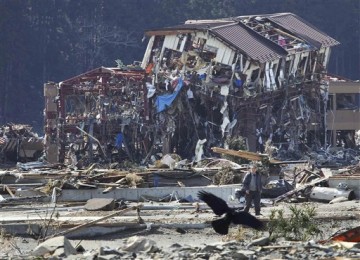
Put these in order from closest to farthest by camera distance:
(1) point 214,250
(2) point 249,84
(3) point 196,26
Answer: (1) point 214,250
(2) point 249,84
(3) point 196,26

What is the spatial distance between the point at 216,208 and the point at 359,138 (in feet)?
126

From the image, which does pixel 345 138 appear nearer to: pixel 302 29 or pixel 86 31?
pixel 302 29

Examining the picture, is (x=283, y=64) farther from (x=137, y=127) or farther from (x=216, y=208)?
(x=216, y=208)

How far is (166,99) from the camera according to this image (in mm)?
51281

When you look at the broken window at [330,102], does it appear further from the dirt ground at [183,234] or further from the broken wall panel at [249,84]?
the dirt ground at [183,234]

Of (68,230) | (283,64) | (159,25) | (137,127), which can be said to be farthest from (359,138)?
(68,230)

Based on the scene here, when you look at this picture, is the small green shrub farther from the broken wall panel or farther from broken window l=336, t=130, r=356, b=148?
broken window l=336, t=130, r=356, b=148

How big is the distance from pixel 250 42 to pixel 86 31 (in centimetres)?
2456

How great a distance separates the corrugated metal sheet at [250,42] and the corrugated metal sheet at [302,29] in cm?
226

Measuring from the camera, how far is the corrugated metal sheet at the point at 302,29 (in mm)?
57375

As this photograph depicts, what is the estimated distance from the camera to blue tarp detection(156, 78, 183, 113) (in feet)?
168

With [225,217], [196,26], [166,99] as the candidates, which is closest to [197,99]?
[166,99]

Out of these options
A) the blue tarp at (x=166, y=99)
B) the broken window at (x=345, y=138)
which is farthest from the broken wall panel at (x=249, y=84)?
the broken window at (x=345, y=138)

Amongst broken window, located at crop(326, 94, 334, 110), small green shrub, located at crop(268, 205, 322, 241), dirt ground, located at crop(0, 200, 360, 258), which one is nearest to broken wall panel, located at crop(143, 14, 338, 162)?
broken window, located at crop(326, 94, 334, 110)
